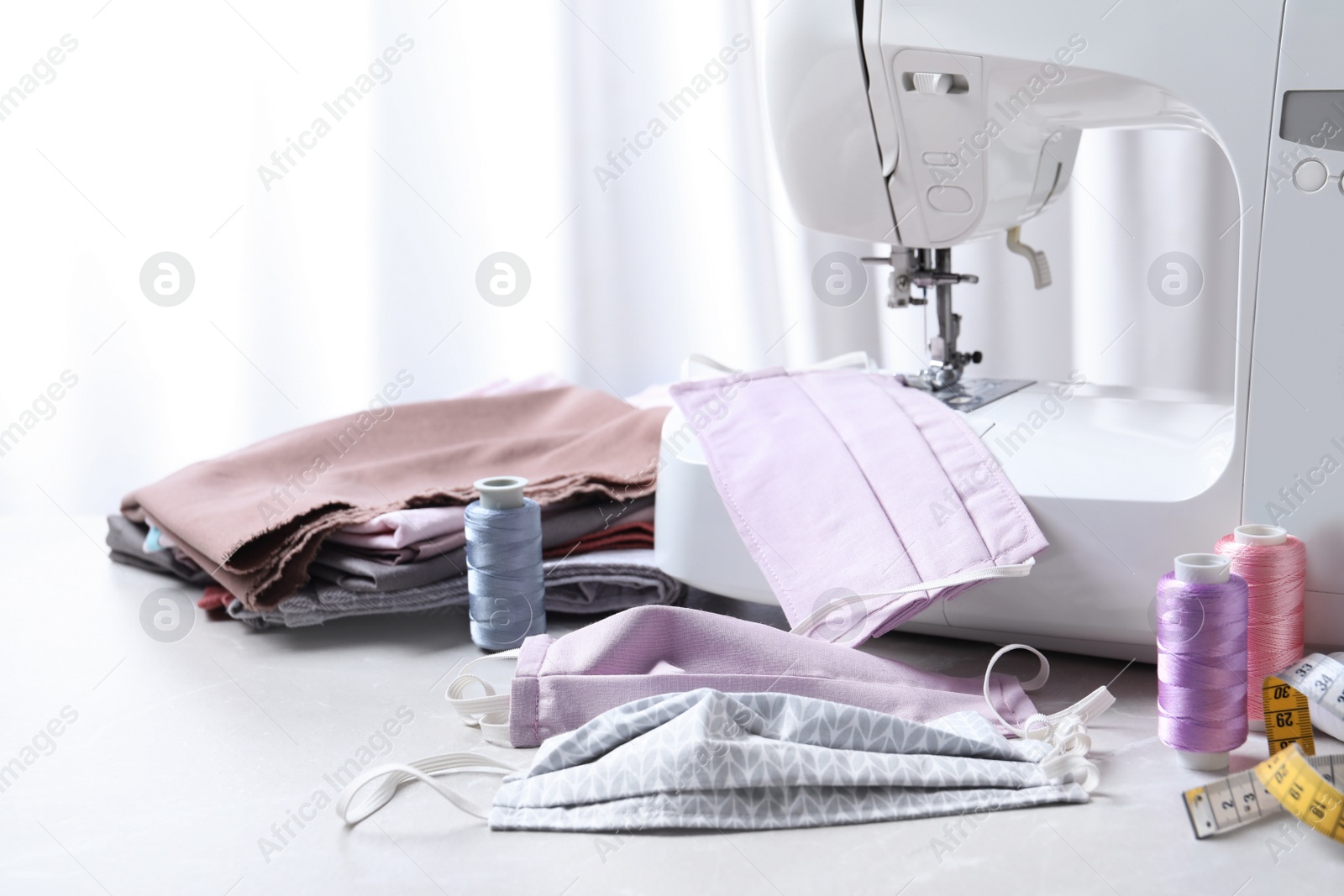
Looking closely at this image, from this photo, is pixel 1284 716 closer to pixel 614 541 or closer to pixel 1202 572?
pixel 1202 572

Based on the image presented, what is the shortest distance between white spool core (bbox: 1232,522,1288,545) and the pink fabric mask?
0.20 metres

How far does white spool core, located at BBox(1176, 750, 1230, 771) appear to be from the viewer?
87cm

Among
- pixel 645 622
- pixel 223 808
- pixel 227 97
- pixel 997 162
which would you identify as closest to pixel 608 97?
pixel 227 97

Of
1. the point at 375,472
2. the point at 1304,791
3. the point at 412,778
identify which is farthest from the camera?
the point at 375,472

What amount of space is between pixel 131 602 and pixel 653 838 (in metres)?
0.81

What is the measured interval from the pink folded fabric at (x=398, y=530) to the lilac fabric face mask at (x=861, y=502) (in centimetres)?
27

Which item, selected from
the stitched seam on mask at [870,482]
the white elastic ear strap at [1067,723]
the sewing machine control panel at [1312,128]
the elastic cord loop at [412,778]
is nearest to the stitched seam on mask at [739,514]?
the stitched seam on mask at [870,482]

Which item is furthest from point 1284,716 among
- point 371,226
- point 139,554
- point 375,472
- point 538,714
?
point 371,226

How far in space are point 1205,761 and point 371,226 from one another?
1760 mm

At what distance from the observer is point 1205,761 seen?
34.2 inches

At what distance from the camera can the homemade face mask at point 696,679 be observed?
95 centimetres

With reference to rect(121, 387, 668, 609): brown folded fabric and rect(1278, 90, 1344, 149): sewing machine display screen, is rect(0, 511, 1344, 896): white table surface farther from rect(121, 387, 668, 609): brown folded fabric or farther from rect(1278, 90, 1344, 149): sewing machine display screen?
rect(1278, 90, 1344, 149): sewing machine display screen

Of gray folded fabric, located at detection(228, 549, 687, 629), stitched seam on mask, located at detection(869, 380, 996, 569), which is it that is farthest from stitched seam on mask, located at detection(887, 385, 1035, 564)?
gray folded fabric, located at detection(228, 549, 687, 629)

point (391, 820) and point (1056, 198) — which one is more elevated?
point (1056, 198)
